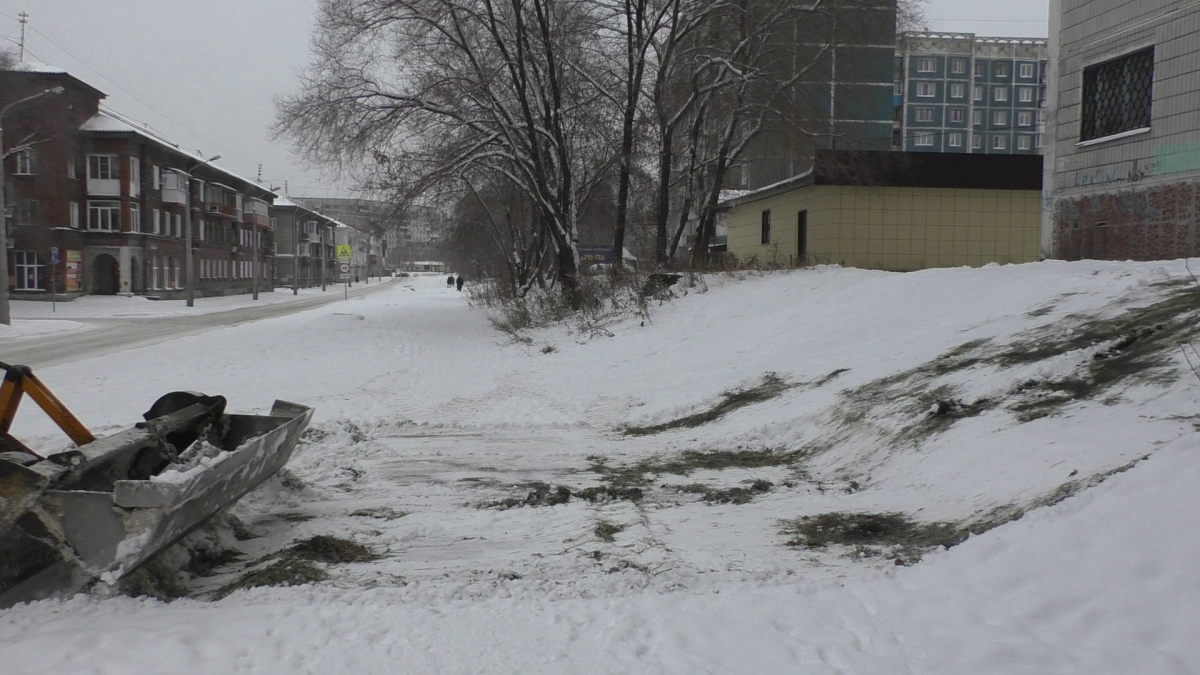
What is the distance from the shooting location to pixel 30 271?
4638cm

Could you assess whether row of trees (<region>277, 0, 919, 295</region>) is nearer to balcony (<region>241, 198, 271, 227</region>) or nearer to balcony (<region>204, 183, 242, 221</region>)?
balcony (<region>204, 183, 242, 221</region>)

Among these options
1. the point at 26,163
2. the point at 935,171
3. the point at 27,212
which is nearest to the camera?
the point at 935,171

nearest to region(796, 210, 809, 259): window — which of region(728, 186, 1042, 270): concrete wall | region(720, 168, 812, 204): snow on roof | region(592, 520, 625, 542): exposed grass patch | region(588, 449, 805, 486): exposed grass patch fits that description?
region(720, 168, 812, 204): snow on roof

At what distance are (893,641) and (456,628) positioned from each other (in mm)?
2032

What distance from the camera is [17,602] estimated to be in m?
4.32

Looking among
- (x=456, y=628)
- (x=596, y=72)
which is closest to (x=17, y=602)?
(x=456, y=628)

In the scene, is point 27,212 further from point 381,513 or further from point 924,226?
point 381,513

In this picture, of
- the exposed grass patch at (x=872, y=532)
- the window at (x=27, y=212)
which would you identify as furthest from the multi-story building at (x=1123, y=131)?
the window at (x=27, y=212)

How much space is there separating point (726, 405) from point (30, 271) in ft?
162

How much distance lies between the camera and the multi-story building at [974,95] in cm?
8306

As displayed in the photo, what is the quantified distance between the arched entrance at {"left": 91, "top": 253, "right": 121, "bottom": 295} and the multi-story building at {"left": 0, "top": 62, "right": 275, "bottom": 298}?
6cm

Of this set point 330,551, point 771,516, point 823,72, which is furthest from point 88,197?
point 771,516

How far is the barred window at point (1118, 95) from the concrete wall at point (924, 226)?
771 centimetres

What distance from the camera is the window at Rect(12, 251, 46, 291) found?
152 ft
